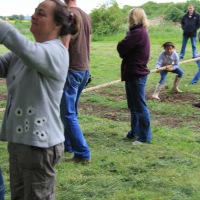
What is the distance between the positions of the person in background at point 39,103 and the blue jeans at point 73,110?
1.88m

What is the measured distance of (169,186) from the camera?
421cm

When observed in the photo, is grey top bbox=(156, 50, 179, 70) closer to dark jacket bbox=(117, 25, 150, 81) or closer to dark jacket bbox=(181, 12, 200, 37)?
dark jacket bbox=(117, 25, 150, 81)

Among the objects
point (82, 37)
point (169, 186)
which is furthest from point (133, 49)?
point (169, 186)

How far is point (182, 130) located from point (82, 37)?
274 centimetres

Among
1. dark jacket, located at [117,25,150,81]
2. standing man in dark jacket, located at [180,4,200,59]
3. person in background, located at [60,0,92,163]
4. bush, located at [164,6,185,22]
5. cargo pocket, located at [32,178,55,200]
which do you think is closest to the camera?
cargo pocket, located at [32,178,55,200]

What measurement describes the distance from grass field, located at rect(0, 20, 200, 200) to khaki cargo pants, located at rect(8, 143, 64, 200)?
1191 millimetres

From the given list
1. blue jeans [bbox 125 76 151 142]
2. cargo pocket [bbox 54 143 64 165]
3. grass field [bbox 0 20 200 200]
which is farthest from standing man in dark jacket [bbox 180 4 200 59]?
cargo pocket [bbox 54 143 64 165]

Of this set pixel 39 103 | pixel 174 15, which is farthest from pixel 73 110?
pixel 174 15

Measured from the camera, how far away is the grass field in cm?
407

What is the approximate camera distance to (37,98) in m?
2.53

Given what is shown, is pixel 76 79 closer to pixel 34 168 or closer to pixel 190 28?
pixel 34 168

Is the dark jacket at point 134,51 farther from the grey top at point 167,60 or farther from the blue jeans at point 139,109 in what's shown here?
the grey top at point 167,60

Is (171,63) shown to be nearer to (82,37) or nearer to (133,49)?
(133,49)

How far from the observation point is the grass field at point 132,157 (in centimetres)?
407
